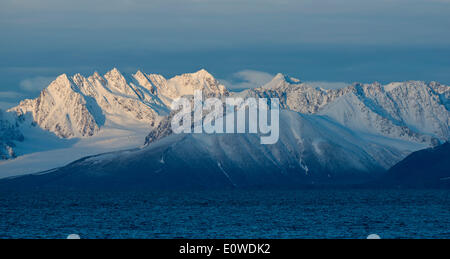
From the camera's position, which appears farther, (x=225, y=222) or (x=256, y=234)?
(x=225, y=222)

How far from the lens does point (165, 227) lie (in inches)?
6629
